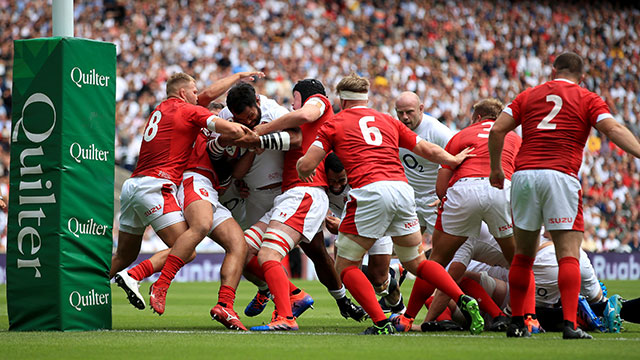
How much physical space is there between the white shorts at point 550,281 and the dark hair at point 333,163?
2140mm

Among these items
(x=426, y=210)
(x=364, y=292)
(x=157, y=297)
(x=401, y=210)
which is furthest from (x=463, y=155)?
(x=157, y=297)

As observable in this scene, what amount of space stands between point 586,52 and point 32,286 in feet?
87.2

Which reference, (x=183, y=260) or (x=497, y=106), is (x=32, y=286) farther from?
(x=497, y=106)

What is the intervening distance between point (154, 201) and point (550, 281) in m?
3.83

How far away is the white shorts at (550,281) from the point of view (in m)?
8.05

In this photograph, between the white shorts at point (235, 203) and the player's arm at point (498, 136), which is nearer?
the player's arm at point (498, 136)

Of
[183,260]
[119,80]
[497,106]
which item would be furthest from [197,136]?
[119,80]

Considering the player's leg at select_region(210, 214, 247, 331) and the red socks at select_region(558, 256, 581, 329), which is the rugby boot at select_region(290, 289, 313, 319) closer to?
the player's leg at select_region(210, 214, 247, 331)

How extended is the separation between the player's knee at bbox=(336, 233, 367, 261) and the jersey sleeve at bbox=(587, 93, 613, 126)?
216 centimetres

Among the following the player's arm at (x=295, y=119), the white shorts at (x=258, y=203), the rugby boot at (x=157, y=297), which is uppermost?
the player's arm at (x=295, y=119)

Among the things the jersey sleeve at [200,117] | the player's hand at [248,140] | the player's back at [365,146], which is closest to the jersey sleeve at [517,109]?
the player's back at [365,146]

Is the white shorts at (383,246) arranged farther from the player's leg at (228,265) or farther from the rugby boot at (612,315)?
the rugby boot at (612,315)

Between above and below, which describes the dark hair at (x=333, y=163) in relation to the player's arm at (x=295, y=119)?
below

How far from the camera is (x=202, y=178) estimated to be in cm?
857
